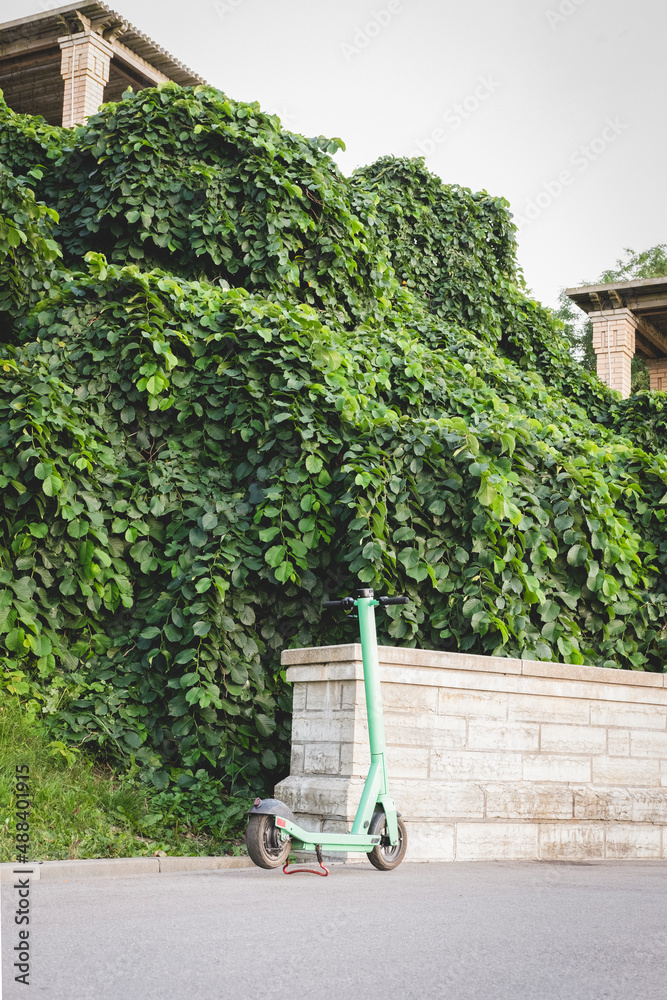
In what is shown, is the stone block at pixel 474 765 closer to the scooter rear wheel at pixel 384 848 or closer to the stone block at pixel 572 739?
the stone block at pixel 572 739

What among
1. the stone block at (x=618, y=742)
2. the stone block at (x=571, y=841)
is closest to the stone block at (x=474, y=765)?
the stone block at (x=571, y=841)

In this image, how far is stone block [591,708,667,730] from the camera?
718cm

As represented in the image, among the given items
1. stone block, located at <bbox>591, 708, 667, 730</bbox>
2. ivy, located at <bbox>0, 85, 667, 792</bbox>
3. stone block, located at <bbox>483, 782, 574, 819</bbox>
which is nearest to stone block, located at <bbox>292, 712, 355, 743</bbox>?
ivy, located at <bbox>0, 85, 667, 792</bbox>

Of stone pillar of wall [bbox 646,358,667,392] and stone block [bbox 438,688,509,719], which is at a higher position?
stone pillar of wall [bbox 646,358,667,392]

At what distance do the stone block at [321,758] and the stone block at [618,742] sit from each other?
237cm

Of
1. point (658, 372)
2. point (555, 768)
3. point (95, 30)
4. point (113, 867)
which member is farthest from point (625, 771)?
point (658, 372)

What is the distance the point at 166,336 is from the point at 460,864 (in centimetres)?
462

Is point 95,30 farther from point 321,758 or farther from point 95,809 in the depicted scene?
point 321,758

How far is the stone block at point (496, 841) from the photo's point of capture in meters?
6.18

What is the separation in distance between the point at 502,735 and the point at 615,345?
582 inches

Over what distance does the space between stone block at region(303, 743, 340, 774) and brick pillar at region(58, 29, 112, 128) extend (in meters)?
14.9

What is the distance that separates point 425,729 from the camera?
6.17 meters

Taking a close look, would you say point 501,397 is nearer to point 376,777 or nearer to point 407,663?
point 407,663

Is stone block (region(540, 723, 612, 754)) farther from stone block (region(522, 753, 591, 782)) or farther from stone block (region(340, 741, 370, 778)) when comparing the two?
stone block (region(340, 741, 370, 778))
